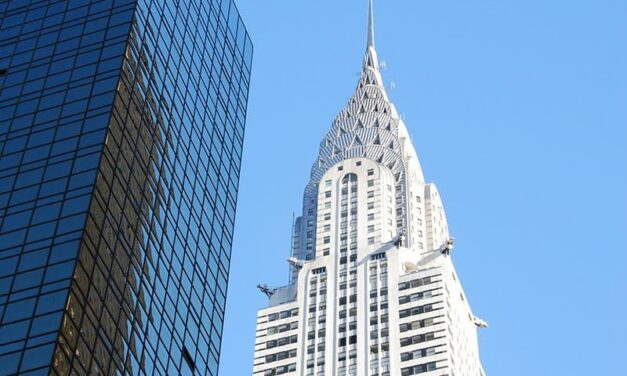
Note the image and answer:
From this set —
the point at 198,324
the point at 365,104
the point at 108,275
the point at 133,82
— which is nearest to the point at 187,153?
the point at 133,82

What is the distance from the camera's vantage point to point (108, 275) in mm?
70438

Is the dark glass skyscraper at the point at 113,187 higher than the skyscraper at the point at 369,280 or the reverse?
the reverse

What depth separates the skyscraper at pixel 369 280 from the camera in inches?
6024

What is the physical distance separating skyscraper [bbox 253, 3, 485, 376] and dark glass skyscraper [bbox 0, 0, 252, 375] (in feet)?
187

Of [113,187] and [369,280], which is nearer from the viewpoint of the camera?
[113,187]

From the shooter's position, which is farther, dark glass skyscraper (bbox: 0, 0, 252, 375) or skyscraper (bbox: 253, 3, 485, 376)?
skyscraper (bbox: 253, 3, 485, 376)

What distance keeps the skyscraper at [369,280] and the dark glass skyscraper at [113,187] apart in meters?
57.0

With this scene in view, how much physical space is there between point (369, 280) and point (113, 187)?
Result: 88.5 m

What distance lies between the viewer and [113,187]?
7550 cm

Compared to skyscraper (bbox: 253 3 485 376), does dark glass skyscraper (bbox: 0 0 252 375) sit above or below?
below

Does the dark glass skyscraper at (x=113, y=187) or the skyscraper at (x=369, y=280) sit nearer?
the dark glass skyscraper at (x=113, y=187)

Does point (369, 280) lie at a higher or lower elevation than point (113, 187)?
higher

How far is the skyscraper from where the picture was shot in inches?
6024

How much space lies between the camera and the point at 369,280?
161m
